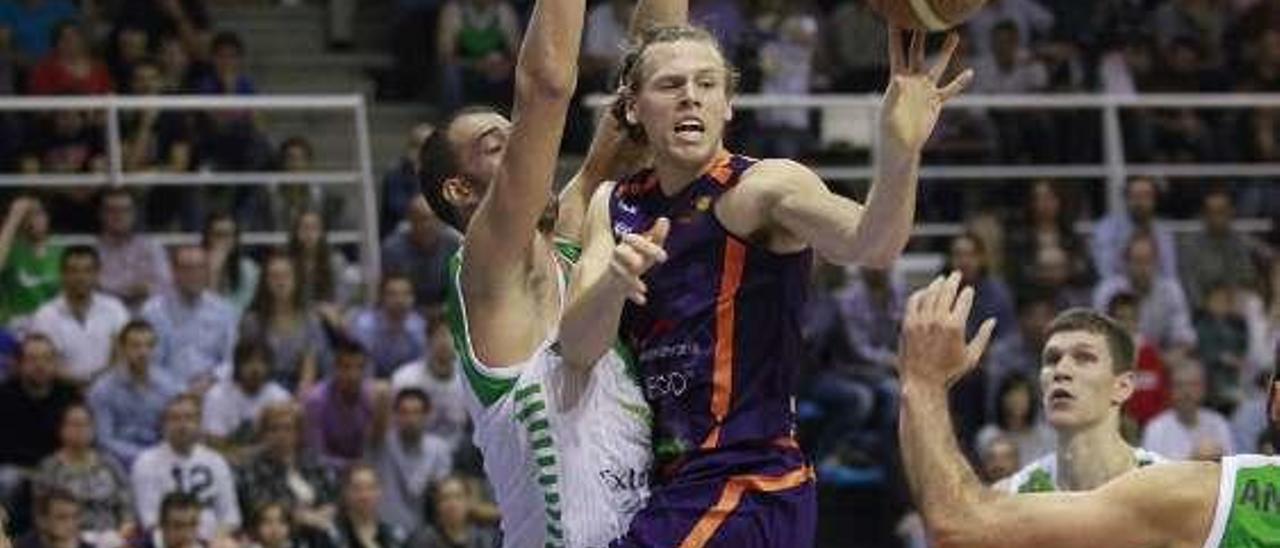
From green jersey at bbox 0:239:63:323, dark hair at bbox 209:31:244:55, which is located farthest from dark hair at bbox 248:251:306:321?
dark hair at bbox 209:31:244:55

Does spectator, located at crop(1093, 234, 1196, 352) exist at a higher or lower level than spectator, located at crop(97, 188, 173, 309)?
lower

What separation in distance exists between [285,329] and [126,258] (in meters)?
1.13

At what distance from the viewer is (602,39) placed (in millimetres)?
20125

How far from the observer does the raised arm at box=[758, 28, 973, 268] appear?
22.8ft

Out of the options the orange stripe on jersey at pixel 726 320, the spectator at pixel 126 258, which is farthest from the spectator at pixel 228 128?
the orange stripe on jersey at pixel 726 320

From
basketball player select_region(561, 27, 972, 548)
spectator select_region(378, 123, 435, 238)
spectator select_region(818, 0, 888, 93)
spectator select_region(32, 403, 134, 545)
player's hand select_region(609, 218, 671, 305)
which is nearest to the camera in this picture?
player's hand select_region(609, 218, 671, 305)

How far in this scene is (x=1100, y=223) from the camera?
64.1 feet

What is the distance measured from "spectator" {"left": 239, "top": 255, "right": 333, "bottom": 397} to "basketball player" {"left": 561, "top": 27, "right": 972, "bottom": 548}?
931 cm

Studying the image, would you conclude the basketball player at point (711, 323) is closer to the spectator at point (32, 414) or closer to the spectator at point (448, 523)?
the spectator at point (448, 523)

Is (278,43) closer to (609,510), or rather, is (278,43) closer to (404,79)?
(404,79)

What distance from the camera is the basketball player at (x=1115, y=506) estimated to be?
6.92m

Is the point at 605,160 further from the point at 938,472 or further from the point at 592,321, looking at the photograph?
the point at 938,472

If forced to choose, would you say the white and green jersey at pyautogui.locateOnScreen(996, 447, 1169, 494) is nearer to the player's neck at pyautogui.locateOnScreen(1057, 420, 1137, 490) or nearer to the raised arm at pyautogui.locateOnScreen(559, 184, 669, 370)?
the player's neck at pyautogui.locateOnScreen(1057, 420, 1137, 490)

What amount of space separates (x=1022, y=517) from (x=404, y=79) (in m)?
14.8
